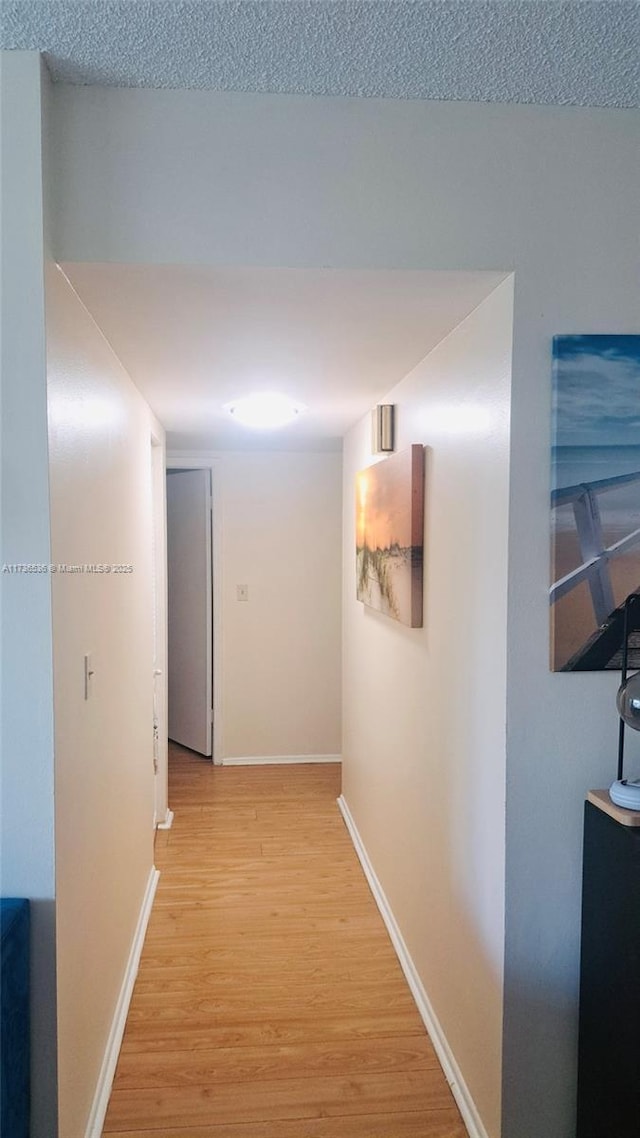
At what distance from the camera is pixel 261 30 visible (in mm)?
1281

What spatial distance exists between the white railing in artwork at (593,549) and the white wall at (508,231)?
6cm

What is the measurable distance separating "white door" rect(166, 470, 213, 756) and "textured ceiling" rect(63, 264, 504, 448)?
6.04 feet

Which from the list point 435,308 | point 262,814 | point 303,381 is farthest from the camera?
point 262,814

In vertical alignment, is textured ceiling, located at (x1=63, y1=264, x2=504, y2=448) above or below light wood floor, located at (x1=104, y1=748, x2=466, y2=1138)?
above

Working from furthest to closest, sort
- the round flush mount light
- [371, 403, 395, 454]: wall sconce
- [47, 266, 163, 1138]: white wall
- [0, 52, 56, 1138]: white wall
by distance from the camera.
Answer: the round flush mount light
[371, 403, 395, 454]: wall sconce
[47, 266, 163, 1138]: white wall
[0, 52, 56, 1138]: white wall

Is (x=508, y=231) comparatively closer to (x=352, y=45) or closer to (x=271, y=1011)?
(x=352, y=45)

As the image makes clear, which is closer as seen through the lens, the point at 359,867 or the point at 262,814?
the point at 359,867

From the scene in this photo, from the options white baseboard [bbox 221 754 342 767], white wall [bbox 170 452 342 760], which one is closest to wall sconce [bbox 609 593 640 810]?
white wall [bbox 170 452 342 760]

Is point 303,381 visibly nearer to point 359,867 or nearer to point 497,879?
point 497,879

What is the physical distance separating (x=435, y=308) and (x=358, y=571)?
1.65m

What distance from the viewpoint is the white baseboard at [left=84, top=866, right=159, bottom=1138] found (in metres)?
1.67

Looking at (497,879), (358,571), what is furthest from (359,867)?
(497,879)

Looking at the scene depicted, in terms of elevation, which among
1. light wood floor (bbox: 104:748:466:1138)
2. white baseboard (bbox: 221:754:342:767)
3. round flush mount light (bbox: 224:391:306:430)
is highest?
round flush mount light (bbox: 224:391:306:430)

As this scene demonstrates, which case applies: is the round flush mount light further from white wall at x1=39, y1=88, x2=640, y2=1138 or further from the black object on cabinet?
the black object on cabinet
